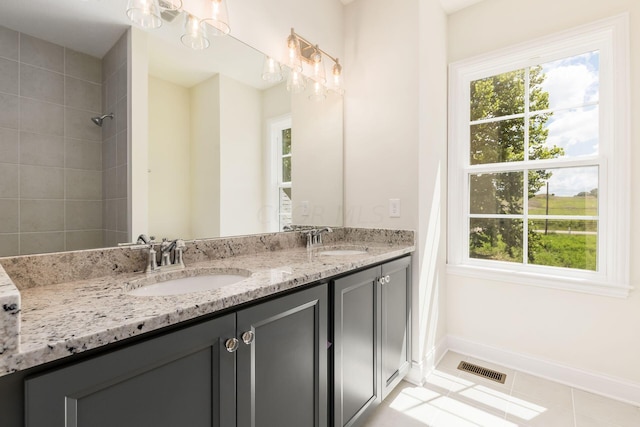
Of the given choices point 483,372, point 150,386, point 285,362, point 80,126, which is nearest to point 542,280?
point 483,372

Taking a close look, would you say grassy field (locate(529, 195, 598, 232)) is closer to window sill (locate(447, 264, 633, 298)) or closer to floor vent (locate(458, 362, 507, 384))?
window sill (locate(447, 264, 633, 298))

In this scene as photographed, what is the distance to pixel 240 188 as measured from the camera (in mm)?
1624

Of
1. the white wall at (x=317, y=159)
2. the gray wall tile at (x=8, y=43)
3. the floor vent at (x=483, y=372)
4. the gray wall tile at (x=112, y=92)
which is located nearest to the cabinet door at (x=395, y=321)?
the floor vent at (x=483, y=372)

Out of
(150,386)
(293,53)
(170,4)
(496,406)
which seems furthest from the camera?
(293,53)

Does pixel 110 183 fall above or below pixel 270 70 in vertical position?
below

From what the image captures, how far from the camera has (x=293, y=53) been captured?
1867 millimetres

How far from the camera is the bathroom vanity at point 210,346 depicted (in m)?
0.58

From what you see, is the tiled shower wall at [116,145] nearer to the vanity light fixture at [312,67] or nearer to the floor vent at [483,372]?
the vanity light fixture at [312,67]

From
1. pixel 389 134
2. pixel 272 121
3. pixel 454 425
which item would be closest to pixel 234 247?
pixel 272 121

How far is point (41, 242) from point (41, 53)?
0.60 meters

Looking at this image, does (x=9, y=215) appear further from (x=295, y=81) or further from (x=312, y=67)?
(x=312, y=67)

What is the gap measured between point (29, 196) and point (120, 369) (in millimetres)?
697

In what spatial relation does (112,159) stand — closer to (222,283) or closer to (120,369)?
(222,283)

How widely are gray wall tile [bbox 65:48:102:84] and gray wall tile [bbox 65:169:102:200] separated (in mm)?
327
